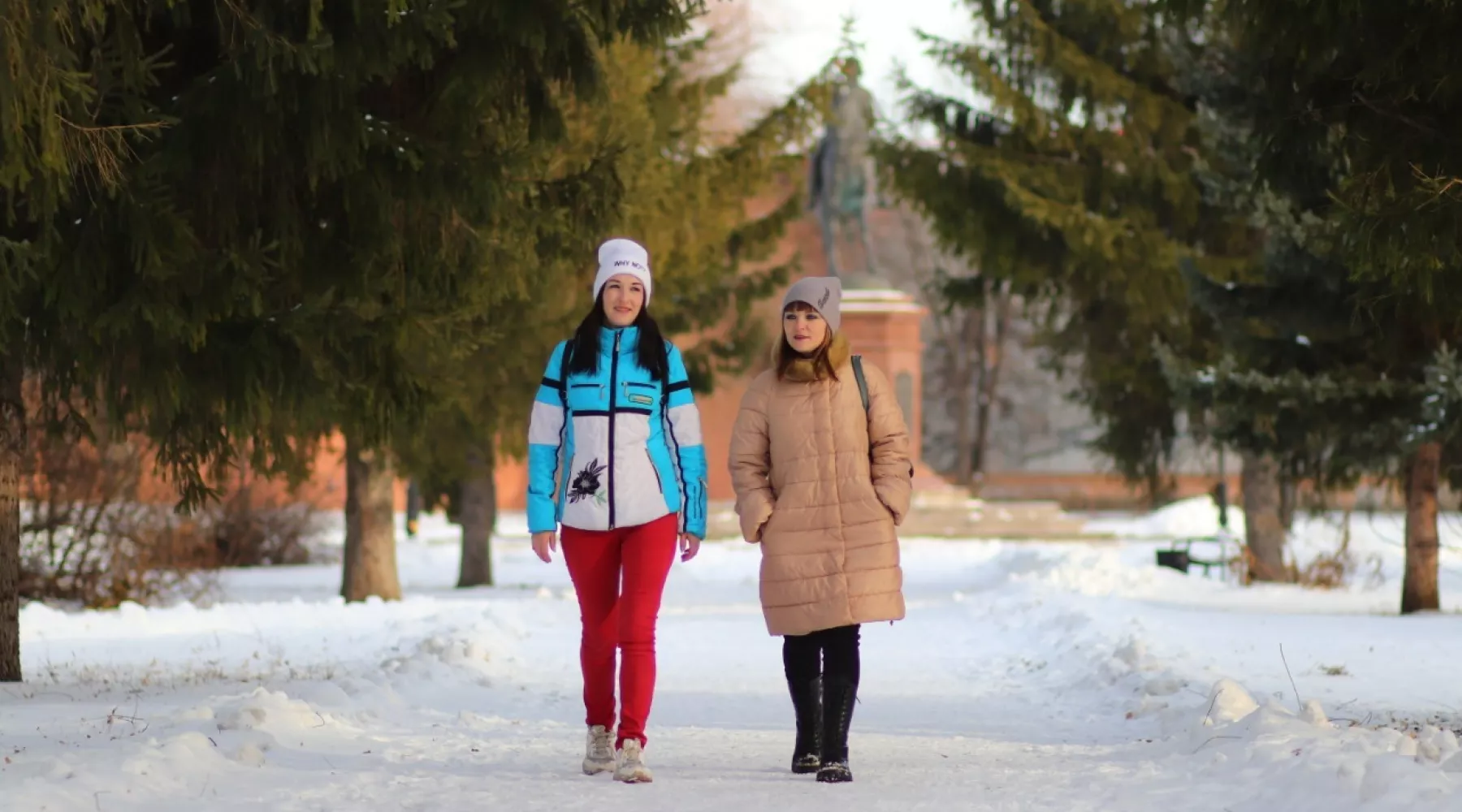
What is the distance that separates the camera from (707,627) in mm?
15664

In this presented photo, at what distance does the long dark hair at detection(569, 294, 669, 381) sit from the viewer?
682cm

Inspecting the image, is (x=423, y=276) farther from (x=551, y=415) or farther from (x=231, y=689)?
(x=551, y=415)

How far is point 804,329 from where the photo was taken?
22.3 ft

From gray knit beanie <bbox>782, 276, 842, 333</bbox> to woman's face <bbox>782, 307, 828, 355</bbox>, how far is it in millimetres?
26

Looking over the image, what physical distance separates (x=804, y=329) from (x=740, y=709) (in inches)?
127

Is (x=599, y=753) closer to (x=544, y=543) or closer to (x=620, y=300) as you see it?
(x=544, y=543)

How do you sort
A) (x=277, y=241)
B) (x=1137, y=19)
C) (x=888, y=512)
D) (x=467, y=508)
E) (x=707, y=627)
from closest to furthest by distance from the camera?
(x=888, y=512) < (x=277, y=241) < (x=707, y=627) < (x=1137, y=19) < (x=467, y=508)

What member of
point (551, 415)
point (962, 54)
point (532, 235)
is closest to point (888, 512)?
point (551, 415)

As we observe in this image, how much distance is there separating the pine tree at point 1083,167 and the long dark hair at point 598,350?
12982mm

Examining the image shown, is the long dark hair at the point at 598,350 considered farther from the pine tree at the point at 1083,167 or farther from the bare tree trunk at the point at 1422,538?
the pine tree at the point at 1083,167

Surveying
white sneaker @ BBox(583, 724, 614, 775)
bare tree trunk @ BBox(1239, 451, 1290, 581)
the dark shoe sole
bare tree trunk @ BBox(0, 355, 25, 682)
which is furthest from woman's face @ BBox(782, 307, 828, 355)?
bare tree trunk @ BBox(1239, 451, 1290, 581)

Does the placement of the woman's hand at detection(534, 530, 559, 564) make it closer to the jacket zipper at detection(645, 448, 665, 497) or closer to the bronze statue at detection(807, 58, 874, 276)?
the jacket zipper at detection(645, 448, 665, 497)

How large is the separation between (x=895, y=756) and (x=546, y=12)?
410cm

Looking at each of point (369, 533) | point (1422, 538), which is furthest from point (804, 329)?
point (369, 533)
